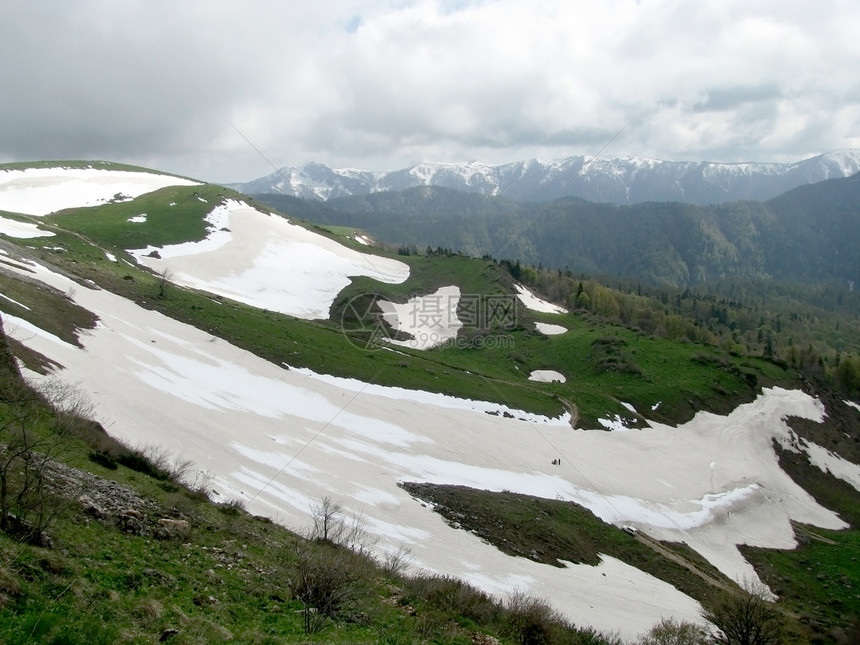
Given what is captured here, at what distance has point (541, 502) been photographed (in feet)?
110

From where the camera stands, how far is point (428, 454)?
119 feet

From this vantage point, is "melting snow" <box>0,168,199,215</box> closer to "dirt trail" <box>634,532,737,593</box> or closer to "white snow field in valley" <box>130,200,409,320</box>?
"white snow field in valley" <box>130,200,409,320</box>

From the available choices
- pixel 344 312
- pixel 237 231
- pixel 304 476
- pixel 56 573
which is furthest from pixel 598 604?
pixel 237 231

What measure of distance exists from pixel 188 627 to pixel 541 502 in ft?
90.4

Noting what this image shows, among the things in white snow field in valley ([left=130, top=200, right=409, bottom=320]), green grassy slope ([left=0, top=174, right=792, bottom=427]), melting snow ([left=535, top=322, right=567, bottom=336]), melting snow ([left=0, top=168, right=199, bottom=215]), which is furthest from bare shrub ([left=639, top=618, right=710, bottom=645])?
melting snow ([left=0, top=168, right=199, bottom=215])

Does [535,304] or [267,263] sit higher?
[535,304]

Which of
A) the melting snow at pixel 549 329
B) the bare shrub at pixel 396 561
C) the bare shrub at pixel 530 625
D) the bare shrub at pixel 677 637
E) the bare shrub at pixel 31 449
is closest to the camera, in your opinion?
the bare shrub at pixel 31 449

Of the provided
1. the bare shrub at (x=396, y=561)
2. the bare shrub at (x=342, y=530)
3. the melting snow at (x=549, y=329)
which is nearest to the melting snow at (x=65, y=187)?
the melting snow at (x=549, y=329)

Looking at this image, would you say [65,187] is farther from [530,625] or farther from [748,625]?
[748,625]

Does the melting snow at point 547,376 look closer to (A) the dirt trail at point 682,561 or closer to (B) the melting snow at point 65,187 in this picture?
(A) the dirt trail at point 682,561

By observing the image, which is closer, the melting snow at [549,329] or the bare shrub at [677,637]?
the bare shrub at [677,637]

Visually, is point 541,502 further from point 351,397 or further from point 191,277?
point 191,277

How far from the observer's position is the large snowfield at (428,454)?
2423 cm

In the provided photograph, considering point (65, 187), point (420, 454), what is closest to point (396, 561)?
A: point (420, 454)
